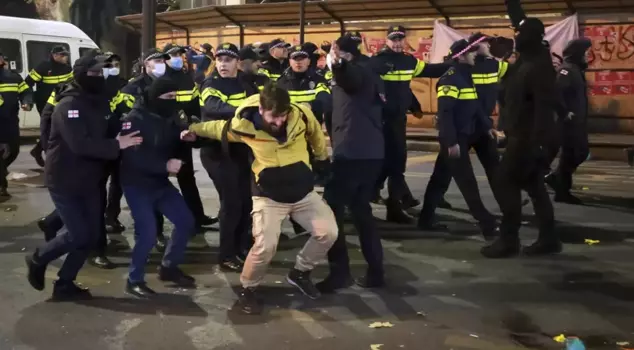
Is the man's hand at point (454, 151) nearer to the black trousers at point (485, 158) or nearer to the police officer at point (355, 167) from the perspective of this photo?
the black trousers at point (485, 158)

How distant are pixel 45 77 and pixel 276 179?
24.5ft

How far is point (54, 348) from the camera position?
4941 mm

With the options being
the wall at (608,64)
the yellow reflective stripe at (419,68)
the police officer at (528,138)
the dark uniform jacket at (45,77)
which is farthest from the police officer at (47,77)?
the wall at (608,64)

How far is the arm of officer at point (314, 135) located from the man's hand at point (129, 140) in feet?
3.86

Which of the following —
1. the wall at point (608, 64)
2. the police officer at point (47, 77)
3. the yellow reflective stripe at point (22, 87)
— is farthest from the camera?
the wall at point (608, 64)

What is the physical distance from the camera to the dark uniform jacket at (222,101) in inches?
262

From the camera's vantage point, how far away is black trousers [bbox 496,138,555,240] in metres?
7.11

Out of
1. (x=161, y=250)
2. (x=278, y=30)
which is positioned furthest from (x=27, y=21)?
(x=161, y=250)

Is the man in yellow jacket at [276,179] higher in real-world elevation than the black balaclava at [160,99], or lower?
lower

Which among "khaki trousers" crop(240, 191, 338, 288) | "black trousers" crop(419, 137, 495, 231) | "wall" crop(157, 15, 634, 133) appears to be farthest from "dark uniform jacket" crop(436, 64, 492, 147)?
"wall" crop(157, 15, 634, 133)

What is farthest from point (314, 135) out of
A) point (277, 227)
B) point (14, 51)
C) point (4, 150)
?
point (14, 51)

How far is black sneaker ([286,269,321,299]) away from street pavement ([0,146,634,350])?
0.06 m

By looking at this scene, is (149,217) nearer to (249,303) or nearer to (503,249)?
(249,303)

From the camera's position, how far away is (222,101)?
6699 millimetres
